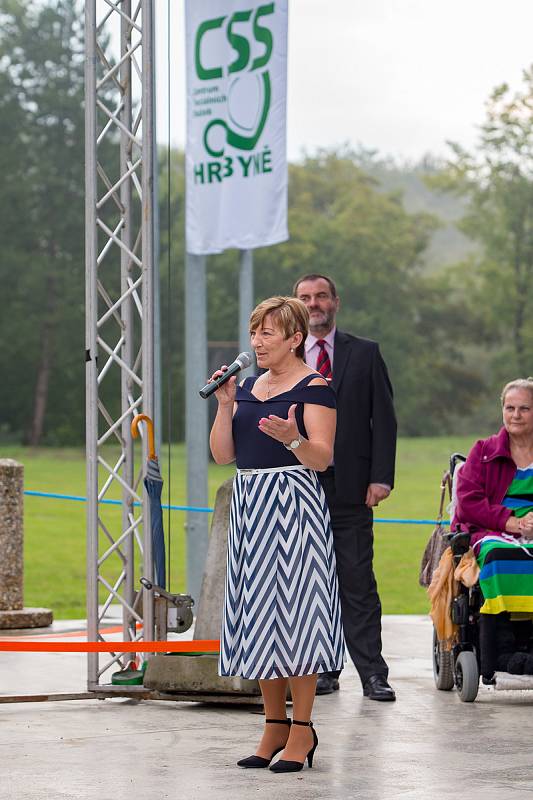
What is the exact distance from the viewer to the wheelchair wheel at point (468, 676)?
7.60m

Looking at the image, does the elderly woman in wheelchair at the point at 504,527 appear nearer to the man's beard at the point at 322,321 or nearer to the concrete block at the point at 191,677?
the man's beard at the point at 322,321

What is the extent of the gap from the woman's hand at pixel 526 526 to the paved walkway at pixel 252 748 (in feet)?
2.73

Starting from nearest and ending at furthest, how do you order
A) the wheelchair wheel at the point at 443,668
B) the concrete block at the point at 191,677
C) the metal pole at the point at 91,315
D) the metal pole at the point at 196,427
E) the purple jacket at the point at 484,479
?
the concrete block at the point at 191,677 → the metal pole at the point at 91,315 → the purple jacket at the point at 484,479 → the wheelchair wheel at the point at 443,668 → the metal pole at the point at 196,427

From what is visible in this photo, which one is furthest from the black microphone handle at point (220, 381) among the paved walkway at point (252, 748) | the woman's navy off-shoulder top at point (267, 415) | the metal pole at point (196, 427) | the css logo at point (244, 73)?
the metal pole at point (196, 427)

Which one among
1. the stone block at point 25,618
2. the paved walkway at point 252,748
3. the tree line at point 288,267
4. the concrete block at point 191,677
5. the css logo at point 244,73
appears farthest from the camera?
the tree line at point 288,267

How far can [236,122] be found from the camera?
37.2ft

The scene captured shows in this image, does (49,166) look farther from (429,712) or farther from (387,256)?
(429,712)

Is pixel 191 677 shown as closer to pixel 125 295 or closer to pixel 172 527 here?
pixel 125 295

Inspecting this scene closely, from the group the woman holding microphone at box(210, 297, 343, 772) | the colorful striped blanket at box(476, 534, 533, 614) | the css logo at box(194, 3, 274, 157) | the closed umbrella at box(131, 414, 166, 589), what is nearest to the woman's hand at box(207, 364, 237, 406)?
the woman holding microphone at box(210, 297, 343, 772)

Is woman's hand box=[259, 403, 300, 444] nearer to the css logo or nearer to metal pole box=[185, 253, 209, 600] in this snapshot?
the css logo

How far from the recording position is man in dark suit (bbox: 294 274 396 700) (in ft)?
25.1

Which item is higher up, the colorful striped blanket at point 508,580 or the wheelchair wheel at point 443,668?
the colorful striped blanket at point 508,580

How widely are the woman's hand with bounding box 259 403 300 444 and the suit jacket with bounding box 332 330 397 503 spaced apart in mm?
2247

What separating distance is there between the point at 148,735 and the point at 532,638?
2.10 metres
